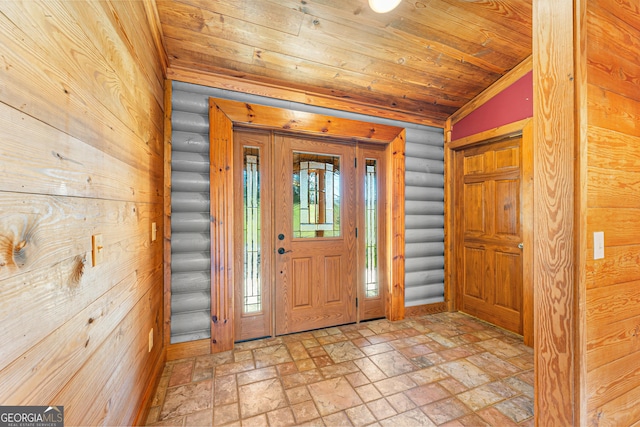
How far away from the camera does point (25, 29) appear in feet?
2.15

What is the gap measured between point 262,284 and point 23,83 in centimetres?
228

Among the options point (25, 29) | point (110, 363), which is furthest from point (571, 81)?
point (110, 363)

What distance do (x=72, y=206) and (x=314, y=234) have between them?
2156mm

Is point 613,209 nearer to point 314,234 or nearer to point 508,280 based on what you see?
point 508,280

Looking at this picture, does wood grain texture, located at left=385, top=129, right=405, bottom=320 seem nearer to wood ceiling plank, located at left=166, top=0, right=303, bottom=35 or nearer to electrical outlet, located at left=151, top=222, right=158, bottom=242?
wood ceiling plank, located at left=166, top=0, right=303, bottom=35

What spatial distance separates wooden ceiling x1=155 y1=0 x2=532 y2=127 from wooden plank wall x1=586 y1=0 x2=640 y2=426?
3.66 feet

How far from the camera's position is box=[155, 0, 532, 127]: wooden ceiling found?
1.87 m

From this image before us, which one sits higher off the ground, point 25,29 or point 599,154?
point 25,29

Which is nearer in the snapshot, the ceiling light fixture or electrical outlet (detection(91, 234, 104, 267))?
electrical outlet (detection(91, 234, 104, 267))

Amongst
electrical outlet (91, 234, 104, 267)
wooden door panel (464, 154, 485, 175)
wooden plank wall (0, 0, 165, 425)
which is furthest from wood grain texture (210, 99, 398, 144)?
electrical outlet (91, 234, 104, 267)

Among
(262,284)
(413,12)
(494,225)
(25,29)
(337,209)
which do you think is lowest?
(262,284)

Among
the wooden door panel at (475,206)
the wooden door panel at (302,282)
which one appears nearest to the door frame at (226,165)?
the wooden door panel at (302,282)

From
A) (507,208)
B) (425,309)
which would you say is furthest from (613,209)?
(425,309)

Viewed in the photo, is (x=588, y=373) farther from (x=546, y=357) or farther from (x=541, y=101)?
(x=541, y=101)
